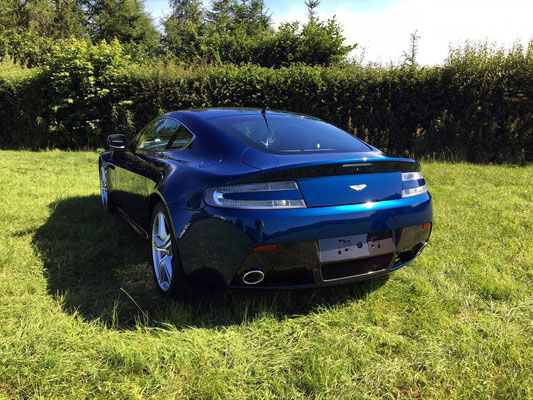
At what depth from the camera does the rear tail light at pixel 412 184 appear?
93.8 inches

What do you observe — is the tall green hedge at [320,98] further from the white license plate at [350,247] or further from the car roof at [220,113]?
the white license plate at [350,247]

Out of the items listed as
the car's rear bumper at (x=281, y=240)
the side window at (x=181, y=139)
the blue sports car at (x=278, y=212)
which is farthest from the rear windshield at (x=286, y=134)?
the car's rear bumper at (x=281, y=240)

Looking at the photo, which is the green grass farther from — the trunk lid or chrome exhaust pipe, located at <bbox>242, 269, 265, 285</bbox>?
the trunk lid

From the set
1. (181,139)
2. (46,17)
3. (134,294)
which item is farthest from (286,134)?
(46,17)

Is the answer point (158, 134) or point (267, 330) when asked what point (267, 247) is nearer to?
point (267, 330)

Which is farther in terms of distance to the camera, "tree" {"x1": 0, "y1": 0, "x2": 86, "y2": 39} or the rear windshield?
"tree" {"x1": 0, "y1": 0, "x2": 86, "y2": 39}

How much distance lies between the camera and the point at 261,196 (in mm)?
2010

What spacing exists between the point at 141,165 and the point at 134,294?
1.08 metres

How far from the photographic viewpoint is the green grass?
1712mm

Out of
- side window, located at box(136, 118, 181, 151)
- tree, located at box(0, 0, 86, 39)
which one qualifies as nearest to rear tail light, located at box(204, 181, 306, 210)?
side window, located at box(136, 118, 181, 151)

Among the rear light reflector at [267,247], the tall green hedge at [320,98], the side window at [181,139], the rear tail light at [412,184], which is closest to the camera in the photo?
the rear light reflector at [267,247]

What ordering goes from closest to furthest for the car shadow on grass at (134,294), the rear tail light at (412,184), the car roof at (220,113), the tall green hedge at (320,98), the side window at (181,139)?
1. the car shadow on grass at (134,294)
2. the rear tail light at (412,184)
3. the side window at (181,139)
4. the car roof at (220,113)
5. the tall green hedge at (320,98)

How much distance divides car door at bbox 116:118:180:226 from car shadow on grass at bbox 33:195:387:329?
0.39 m

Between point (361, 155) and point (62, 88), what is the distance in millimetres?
10270
